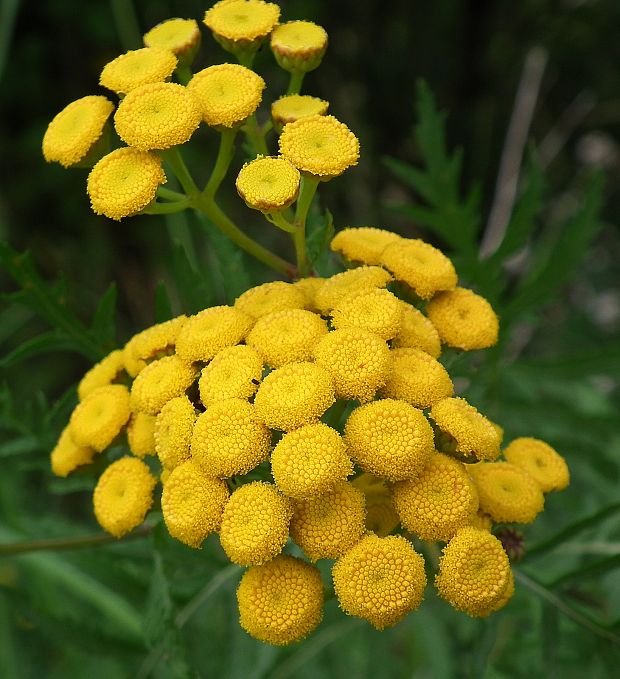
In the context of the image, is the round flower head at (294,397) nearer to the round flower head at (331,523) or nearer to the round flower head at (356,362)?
the round flower head at (356,362)

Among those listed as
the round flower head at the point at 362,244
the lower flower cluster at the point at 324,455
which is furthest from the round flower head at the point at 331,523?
the round flower head at the point at 362,244

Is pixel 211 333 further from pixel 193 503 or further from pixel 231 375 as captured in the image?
pixel 193 503

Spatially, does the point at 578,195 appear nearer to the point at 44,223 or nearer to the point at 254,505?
the point at 44,223

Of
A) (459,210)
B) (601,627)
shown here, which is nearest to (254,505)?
(601,627)

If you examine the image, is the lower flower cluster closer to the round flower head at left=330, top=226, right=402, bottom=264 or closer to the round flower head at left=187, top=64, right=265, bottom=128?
the round flower head at left=330, top=226, right=402, bottom=264

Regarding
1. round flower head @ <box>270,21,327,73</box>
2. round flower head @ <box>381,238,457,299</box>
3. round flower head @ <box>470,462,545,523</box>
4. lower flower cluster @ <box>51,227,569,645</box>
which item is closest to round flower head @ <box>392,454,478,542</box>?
lower flower cluster @ <box>51,227,569,645</box>

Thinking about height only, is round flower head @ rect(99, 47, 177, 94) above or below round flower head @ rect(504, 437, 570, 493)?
above
